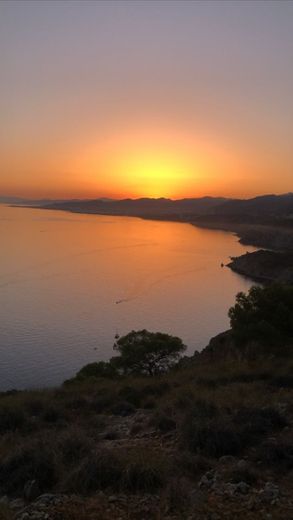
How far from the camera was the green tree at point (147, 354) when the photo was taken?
25.1 meters

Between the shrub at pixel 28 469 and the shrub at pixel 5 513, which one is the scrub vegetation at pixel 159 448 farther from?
the shrub at pixel 5 513

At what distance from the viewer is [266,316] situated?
20359 mm

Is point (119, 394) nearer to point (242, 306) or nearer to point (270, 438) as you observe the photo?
point (270, 438)

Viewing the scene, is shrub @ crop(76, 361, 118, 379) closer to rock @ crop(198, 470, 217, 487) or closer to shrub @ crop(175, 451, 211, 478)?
shrub @ crop(175, 451, 211, 478)

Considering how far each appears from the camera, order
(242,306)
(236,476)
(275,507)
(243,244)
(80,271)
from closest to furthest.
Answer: (275,507) < (236,476) < (242,306) < (80,271) < (243,244)

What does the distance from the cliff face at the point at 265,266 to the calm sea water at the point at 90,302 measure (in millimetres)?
3558

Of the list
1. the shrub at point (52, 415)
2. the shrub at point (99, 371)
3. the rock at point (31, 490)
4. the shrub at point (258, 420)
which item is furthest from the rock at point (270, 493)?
the shrub at point (99, 371)

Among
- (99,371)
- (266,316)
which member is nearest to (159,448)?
(266,316)

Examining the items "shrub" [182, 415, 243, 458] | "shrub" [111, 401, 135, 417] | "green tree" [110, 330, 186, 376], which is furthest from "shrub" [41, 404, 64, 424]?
"green tree" [110, 330, 186, 376]

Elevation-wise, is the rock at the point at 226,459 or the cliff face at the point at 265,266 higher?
the rock at the point at 226,459

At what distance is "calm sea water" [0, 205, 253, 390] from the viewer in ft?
112

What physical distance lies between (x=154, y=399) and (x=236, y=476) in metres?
5.79

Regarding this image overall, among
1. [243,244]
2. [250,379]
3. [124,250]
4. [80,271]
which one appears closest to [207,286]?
[80,271]

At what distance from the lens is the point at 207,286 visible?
216 ft
